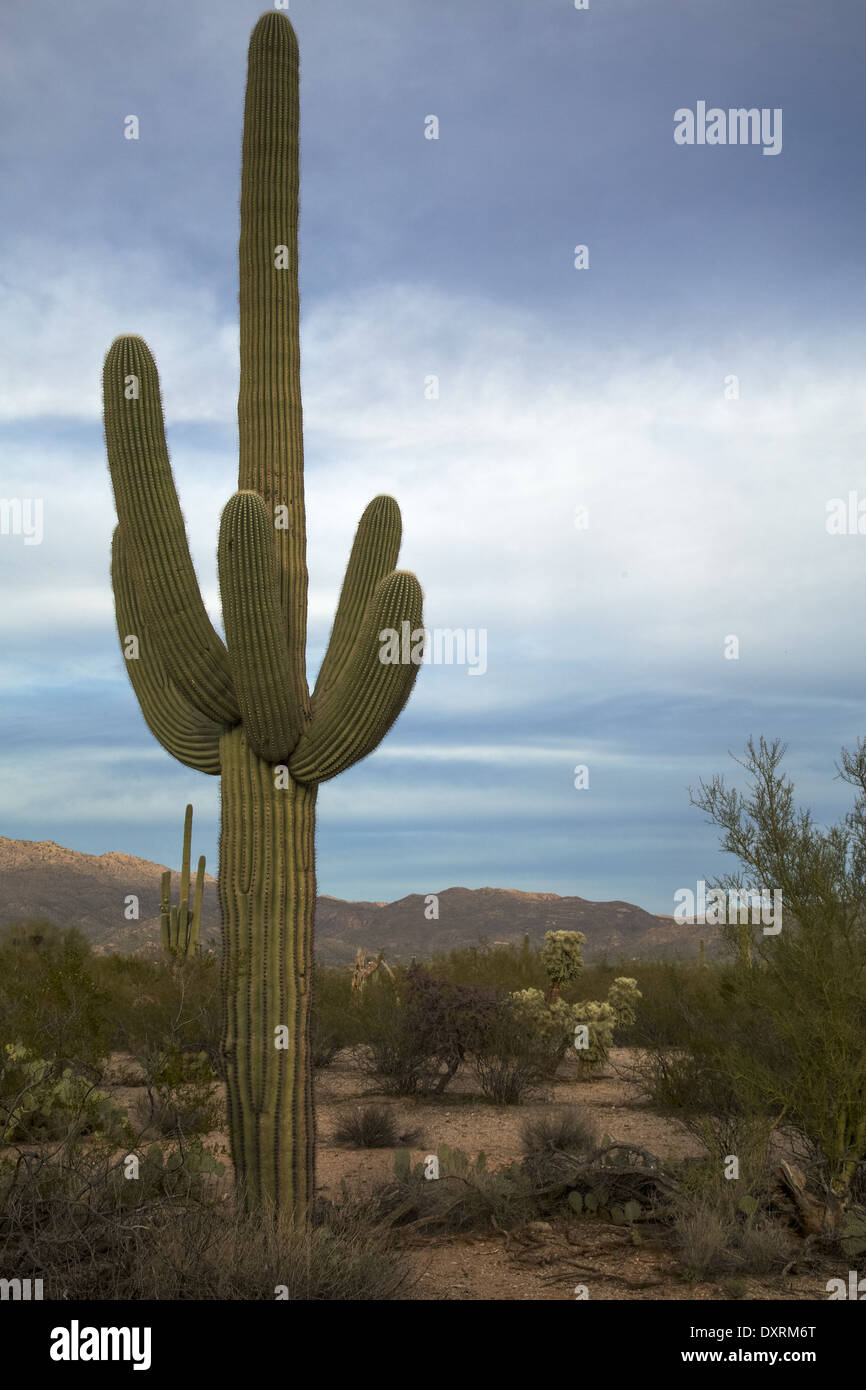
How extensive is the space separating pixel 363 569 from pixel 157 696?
5.56 feet

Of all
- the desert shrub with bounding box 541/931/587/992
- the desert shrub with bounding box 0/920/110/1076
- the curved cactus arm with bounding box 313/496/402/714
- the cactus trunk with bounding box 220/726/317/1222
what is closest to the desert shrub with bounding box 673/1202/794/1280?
the cactus trunk with bounding box 220/726/317/1222

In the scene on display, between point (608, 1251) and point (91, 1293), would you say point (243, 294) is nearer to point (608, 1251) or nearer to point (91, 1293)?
point (91, 1293)

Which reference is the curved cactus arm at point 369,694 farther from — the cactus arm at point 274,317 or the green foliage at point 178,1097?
the green foliage at point 178,1097

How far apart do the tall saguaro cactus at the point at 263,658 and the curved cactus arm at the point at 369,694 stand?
12mm

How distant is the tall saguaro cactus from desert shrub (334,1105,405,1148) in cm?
396

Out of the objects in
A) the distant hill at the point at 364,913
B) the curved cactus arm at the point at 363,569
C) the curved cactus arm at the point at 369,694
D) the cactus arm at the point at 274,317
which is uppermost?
the cactus arm at the point at 274,317

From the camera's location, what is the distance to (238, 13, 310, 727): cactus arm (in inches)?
299

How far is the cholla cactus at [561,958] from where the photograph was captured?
1642 cm

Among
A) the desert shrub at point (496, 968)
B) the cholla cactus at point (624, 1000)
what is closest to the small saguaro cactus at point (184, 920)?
the desert shrub at point (496, 968)

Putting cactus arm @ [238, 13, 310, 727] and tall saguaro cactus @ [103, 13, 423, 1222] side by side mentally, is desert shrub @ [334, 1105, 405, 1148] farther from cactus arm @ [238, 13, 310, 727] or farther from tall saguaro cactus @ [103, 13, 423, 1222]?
cactus arm @ [238, 13, 310, 727]

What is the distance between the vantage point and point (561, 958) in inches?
646

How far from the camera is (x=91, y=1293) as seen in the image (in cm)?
509
